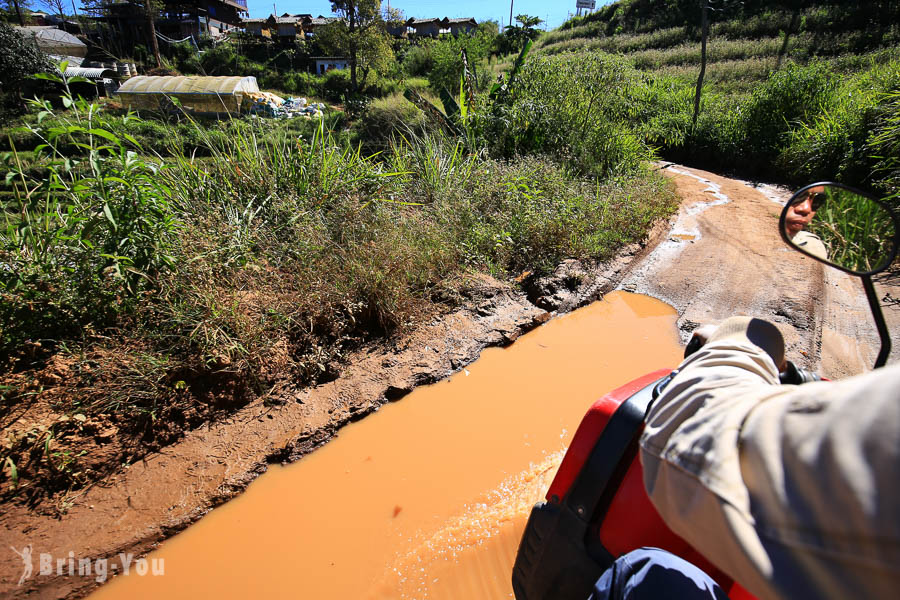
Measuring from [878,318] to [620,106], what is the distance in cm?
855

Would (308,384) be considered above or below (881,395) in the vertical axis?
below

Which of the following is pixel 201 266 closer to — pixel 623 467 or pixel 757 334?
pixel 623 467

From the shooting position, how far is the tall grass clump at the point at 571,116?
7.52 metres

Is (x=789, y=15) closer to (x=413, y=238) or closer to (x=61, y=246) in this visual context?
(x=413, y=238)

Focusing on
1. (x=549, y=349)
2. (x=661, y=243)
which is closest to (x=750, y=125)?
(x=661, y=243)

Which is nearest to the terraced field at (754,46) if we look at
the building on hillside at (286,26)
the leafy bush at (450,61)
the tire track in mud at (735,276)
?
the leafy bush at (450,61)

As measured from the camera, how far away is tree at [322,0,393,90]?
23.8 metres

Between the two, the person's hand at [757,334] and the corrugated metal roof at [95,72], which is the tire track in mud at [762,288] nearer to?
the person's hand at [757,334]

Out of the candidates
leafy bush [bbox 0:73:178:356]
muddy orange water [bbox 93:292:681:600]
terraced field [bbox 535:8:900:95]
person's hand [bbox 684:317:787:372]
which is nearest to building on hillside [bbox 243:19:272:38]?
terraced field [bbox 535:8:900:95]

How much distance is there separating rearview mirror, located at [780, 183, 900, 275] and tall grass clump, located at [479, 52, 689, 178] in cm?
621

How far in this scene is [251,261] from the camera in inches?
137

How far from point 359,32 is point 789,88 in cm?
2137

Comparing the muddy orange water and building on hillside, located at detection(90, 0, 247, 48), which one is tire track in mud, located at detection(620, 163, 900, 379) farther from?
building on hillside, located at detection(90, 0, 247, 48)

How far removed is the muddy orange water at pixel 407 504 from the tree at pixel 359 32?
25.8m
